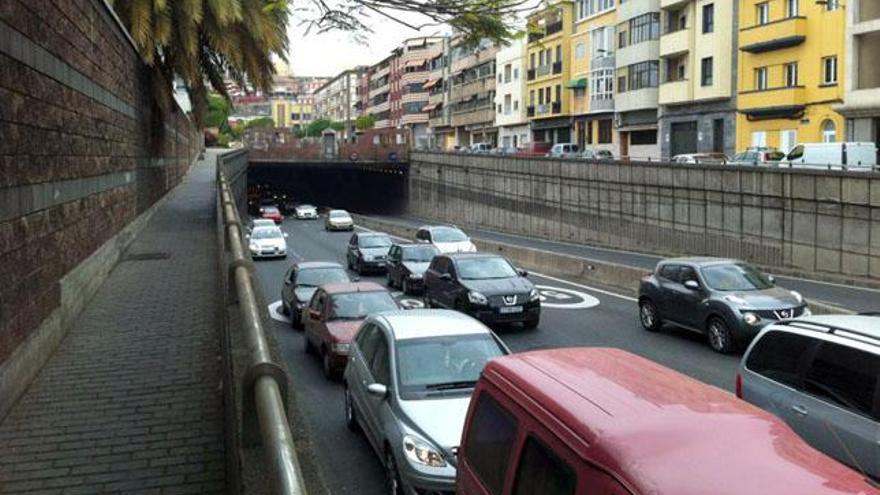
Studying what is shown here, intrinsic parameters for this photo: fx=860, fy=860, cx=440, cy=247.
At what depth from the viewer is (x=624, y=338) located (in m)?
16.8

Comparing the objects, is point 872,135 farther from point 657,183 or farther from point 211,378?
point 211,378

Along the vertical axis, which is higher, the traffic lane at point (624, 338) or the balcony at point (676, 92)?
the balcony at point (676, 92)

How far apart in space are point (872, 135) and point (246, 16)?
2847cm

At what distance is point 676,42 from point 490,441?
53003 millimetres

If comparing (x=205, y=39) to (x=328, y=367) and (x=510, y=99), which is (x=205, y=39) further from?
(x=510, y=99)

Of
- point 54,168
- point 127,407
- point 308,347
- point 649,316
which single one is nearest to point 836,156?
point 649,316

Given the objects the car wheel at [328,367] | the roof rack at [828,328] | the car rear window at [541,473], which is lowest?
the car wheel at [328,367]

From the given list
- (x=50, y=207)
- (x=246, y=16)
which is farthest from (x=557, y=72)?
(x=50, y=207)

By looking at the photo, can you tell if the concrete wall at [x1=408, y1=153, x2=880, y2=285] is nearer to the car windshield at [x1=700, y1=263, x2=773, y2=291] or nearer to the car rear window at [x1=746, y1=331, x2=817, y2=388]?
the car windshield at [x1=700, y1=263, x2=773, y2=291]

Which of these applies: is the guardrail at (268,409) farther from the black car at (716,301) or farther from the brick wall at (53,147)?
the black car at (716,301)

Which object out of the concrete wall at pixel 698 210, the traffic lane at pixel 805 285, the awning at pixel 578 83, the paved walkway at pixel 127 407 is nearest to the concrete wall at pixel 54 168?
the paved walkway at pixel 127 407

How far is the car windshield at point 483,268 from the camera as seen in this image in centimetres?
1873

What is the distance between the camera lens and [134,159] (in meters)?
19.9

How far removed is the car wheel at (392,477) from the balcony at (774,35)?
138 ft
